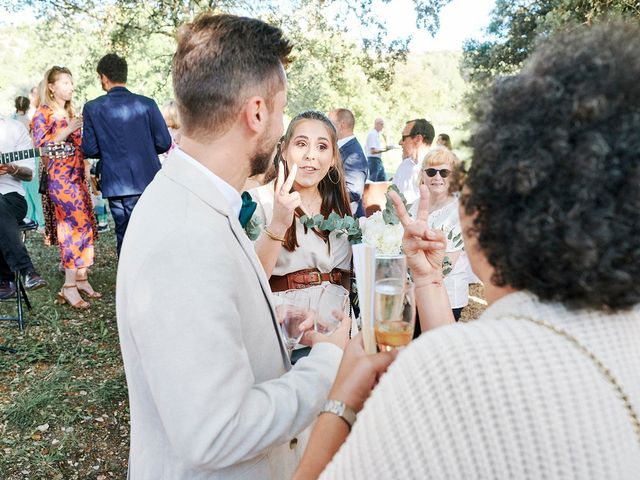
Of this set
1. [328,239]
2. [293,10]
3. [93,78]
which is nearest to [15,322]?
[328,239]

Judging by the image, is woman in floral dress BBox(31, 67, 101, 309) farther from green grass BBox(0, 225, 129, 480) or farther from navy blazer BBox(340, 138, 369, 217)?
navy blazer BBox(340, 138, 369, 217)

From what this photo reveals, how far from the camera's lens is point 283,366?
1505mm

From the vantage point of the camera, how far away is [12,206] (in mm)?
5137

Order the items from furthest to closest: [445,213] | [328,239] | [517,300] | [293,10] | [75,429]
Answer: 1. [293,10]
2. [445,213]
3. [75,429]
4. [328,239]
5. [517,300]

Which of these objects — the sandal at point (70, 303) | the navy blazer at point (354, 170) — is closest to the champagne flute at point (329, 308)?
the navy blazer at point (354, 170)

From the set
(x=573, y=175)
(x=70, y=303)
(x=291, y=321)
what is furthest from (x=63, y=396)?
(x=573, y=175)

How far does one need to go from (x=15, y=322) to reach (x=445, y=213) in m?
4.77

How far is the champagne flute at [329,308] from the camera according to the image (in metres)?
1.81

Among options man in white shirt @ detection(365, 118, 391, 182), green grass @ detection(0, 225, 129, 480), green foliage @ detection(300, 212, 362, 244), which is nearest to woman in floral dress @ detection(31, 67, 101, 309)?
green grass @ detection(0, 225, 129, 480)

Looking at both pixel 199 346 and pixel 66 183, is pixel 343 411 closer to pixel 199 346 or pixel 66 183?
pixel 199 346

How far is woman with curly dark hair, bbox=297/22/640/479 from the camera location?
0.82m

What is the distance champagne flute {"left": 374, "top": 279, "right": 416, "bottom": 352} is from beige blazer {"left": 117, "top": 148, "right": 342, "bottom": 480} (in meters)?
0.23

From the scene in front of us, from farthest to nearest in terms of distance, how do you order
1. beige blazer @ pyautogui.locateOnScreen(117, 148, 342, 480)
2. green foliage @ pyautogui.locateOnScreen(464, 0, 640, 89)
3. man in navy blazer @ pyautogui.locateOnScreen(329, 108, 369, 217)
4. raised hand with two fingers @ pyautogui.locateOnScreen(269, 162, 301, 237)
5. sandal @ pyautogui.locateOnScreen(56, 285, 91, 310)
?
green foliage @ pyautogui.locateOnScreen(464, 0, 640, 89), sandal @ pyautogui.locateOnScreen(56, 285, 91, 310), man in navy blazer @ pyautogui.locateOnScreen(329, 108, 369, 217), raised hand with two fingers @ pyautogui.locateOnScreen(269, 162, 301, 237), beige blazer @ pyautogui.locateOnScreen(117, 148, 342, 480)

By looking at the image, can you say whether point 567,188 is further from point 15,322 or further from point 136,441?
point 15,322
